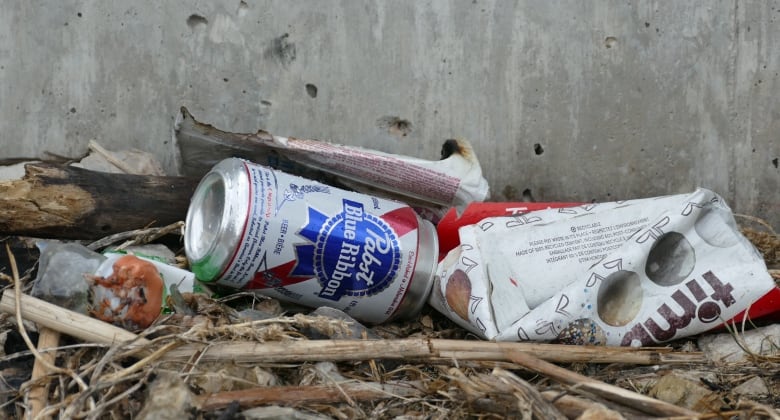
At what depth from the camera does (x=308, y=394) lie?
1205 mm

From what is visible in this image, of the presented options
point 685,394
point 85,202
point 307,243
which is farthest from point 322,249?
point 685,394

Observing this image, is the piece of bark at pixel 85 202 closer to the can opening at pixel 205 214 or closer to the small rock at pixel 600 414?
the can opening at pixel 205 214

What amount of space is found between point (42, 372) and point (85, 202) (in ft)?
1.33

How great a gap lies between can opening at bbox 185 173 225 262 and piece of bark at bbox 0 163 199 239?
0.36 feet

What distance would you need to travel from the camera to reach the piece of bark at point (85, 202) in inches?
58.1

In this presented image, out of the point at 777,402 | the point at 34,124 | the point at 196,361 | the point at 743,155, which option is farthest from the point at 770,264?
the point at 34,124

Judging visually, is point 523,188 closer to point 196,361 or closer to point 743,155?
point 743,155

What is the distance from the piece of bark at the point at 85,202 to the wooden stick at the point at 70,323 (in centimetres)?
24

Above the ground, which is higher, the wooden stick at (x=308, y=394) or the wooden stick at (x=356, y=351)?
the wooden stick at (x=356, y=351)

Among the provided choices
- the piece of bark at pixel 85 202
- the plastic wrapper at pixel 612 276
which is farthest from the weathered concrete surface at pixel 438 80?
the plastic wrapper at pixel 612 276

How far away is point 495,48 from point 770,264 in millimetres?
759

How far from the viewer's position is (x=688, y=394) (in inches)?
48.6

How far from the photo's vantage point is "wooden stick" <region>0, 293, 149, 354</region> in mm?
1262

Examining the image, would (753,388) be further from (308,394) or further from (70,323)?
(70,323)
